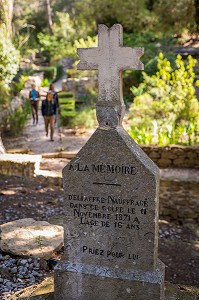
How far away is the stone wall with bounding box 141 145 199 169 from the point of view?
9.56 m

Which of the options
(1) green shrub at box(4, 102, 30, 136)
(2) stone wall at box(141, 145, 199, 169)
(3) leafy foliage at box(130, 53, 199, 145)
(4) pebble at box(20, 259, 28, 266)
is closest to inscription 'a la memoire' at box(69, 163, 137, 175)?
(4) pebble at box(20, 259, 28, 266)

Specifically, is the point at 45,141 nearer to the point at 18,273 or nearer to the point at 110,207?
the point at 18,273

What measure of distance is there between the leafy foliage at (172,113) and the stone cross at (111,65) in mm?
6301

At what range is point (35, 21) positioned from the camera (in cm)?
3819

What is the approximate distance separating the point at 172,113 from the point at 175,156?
70.7 inches

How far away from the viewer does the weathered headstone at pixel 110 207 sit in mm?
3568

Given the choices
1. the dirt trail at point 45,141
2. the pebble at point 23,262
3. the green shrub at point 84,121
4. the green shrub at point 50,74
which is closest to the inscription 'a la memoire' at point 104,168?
the pebble at point 23,262

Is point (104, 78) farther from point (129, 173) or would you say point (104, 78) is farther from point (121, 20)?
point (121, 20)

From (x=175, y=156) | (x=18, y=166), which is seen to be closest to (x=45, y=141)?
(x=18, y=166)

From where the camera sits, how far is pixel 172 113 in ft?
36.3

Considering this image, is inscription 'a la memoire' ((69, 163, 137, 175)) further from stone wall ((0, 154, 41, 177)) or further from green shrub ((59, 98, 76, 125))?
green shrub ((59, 98, 76, 125))

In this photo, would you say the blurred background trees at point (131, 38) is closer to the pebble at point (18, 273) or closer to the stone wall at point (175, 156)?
the stone wall at point (175, 156)

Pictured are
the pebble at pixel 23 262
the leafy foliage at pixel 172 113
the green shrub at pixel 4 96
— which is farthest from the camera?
the green shrub at pixel 4 96

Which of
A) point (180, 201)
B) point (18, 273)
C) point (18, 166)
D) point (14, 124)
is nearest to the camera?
point (18, 273)
